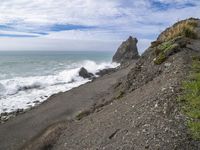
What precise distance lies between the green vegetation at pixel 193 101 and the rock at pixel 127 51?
177ft

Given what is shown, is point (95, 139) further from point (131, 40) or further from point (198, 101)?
point (131, 40)

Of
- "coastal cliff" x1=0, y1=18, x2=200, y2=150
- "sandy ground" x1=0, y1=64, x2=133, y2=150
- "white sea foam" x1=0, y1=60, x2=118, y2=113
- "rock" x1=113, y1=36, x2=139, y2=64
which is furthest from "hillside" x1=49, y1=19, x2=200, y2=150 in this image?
"rock" x1=113, y1=36, x2=139, y2=64

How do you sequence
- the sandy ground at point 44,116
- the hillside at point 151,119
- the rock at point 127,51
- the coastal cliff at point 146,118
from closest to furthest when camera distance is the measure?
the hillside at point 151,119, the coastal cliff at point 146,118, the sandy ground at point 44,116, the rock at point 127,51

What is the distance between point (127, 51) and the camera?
68688 millimetres

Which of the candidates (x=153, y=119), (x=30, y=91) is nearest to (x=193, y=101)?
(x=153, y=119)

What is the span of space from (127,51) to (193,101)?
5892 centimetres

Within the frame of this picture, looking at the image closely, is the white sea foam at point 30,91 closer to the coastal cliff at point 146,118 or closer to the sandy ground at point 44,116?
the sandy ground at point 44,116

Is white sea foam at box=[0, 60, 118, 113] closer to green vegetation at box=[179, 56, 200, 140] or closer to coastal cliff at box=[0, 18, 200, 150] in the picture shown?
coastal cliff at box=[0, 18, 200, 150]

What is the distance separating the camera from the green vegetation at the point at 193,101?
8906 millimetres

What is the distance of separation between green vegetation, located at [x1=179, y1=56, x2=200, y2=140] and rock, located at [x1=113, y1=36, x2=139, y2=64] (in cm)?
5408

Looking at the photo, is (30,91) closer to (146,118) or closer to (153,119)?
(146,118)

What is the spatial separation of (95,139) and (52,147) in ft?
9.08

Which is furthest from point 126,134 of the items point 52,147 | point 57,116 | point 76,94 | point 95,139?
point 76,94

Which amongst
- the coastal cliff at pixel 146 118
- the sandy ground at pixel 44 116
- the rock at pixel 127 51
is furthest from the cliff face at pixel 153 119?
the rock at pixel 127 51
